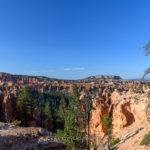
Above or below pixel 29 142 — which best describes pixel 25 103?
below

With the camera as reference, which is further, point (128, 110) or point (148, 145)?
point (128, 110)

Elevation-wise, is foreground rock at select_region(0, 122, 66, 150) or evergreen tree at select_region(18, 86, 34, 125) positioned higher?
foreground rock at select_region(0, 122, 66, 150)

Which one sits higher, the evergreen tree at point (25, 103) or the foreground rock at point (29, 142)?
the foreground rock at point (29, 142)

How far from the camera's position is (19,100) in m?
26.5

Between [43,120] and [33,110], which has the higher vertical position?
[33,110]

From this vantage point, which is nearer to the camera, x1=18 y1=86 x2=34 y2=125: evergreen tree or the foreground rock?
the foreground rock

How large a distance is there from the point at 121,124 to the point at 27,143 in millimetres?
20872

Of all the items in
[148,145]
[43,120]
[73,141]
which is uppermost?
[148,145]

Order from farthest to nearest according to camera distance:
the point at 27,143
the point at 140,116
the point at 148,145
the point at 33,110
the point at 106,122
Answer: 1. the point at 33,110
2. the point at 140,116
3. the point at 106,122
4. the point at 148,145
5. the point at 27,143

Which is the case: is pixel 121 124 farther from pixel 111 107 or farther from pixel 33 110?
pixel 33 110

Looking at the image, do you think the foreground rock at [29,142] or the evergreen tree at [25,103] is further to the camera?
the evergreen tree at [25,103]

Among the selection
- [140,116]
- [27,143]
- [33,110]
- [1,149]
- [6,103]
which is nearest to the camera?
[1,149]

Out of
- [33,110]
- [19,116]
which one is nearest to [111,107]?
[33,110]

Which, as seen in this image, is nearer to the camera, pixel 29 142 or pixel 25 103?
pixel 29 142
